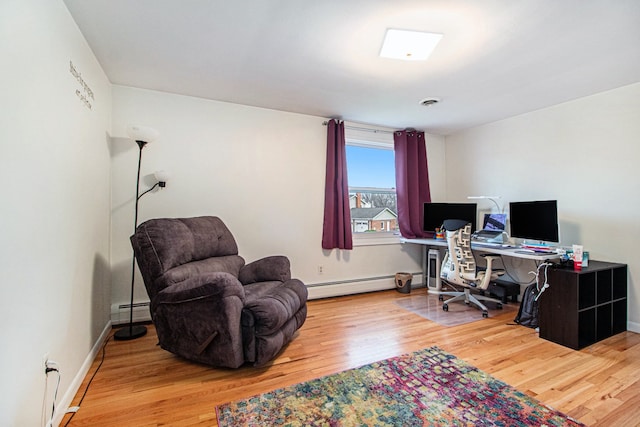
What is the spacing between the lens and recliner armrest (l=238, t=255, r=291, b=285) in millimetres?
2746

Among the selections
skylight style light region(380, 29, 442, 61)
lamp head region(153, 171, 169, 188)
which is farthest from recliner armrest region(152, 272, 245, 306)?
skylight style light region(380, 29, 442, 61)

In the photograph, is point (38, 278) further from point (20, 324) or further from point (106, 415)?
point (106, 415)

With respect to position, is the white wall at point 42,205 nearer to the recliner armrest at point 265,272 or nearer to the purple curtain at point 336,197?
the recliner armrest at point 265,272

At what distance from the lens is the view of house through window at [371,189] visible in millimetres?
4156

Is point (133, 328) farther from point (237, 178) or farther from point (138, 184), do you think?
point (237, 178)

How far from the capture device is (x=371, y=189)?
4273mm

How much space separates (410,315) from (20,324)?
A: 10.1ft

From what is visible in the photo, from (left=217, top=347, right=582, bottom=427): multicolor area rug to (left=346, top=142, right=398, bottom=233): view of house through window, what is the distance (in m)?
2.37

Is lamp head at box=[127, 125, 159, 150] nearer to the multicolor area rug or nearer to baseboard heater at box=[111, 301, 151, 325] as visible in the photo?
baseboard heater at box=[111, 301, 151, 325]

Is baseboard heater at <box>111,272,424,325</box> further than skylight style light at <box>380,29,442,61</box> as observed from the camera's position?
Yes

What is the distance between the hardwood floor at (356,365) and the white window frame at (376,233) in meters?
1.30

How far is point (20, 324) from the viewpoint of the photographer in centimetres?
121

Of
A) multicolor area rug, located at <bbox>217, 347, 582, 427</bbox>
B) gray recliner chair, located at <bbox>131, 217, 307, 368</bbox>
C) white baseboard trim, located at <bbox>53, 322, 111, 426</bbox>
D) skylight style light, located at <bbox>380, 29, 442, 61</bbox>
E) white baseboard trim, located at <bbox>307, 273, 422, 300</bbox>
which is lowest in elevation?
multicolor area rug, located at <bbox>217, 347, 582, 427</bbox>

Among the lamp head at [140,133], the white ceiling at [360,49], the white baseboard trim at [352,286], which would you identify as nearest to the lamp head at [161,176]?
the lamp head at [140,133]
